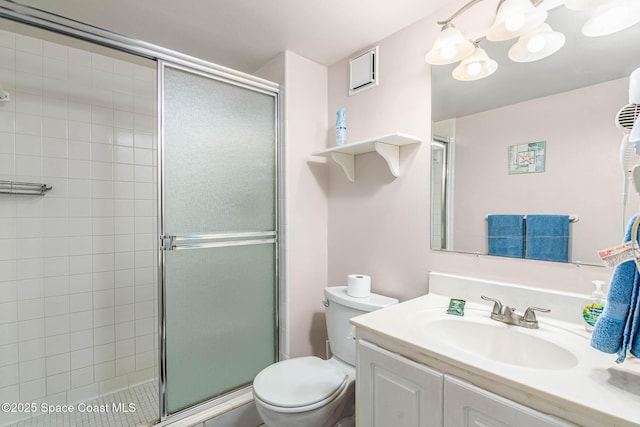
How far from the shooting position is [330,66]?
199 cm

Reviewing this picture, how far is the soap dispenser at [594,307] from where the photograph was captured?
36.5 inches

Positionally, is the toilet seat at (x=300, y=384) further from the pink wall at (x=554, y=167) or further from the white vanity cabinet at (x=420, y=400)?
the pink wall at (x=554, y=167)

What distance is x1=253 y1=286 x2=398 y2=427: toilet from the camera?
1.21 metres

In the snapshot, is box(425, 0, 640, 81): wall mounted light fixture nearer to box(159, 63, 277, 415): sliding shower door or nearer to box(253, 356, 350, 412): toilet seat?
box(159, 63, 277, 415): sliding shower door

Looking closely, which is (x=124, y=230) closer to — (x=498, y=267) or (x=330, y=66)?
(x=330, y=66)

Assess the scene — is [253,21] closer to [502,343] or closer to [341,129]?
[341,129]

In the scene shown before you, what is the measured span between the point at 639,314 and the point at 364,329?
27.2 inches

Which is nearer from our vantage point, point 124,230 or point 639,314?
point 639,314

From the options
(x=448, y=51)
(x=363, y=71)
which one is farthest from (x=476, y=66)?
(x=363, y=71)

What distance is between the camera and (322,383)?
1.34 meters

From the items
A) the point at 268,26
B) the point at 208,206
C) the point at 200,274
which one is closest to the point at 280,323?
the point at 200,274

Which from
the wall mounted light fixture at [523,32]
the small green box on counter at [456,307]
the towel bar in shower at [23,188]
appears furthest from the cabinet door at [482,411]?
the towel bar in shower at [23,188]

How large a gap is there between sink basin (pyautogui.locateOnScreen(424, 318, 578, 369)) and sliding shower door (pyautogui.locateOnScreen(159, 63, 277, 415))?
3.46 ft

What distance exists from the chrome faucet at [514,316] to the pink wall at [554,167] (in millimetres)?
256
